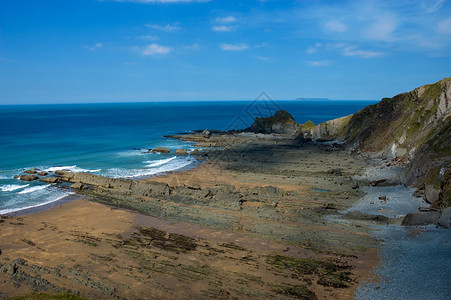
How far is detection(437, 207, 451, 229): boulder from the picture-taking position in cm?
2480

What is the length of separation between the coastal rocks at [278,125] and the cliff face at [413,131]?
18.1 m

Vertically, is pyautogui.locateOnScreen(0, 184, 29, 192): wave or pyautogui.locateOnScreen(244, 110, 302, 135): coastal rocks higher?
pyautogui.locateOnScreen(244, 110, 302, 135): coastal rocks

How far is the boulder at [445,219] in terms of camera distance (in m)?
24.8

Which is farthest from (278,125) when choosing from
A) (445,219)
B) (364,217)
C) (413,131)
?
(445,219)

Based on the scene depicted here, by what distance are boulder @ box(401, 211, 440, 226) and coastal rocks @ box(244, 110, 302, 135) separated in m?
68.3

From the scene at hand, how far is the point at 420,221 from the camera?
2642 centimetres

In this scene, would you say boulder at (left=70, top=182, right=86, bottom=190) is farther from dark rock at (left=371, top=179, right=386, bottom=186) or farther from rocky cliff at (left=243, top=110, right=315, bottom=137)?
rocky cliff at (left=243, top=110, right=315, bottom=137)

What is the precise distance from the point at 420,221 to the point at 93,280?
79.6 ft

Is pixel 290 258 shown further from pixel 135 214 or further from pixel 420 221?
pixel 135 214

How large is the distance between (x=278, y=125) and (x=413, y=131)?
50.7 metres

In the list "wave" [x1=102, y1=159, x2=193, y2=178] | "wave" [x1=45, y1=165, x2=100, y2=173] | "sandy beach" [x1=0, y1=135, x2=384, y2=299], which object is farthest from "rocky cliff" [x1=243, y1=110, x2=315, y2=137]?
"sandy beach" [x1=0, y1=135, x2=384, y2=299]

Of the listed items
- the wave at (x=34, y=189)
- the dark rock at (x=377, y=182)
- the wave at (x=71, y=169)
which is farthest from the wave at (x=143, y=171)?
the dark rock at (x=377, y=182)

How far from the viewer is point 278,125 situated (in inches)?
3976

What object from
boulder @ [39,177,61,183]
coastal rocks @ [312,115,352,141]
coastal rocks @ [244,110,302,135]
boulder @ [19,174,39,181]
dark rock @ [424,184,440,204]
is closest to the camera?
dark rock @ [424,184,440,204]
